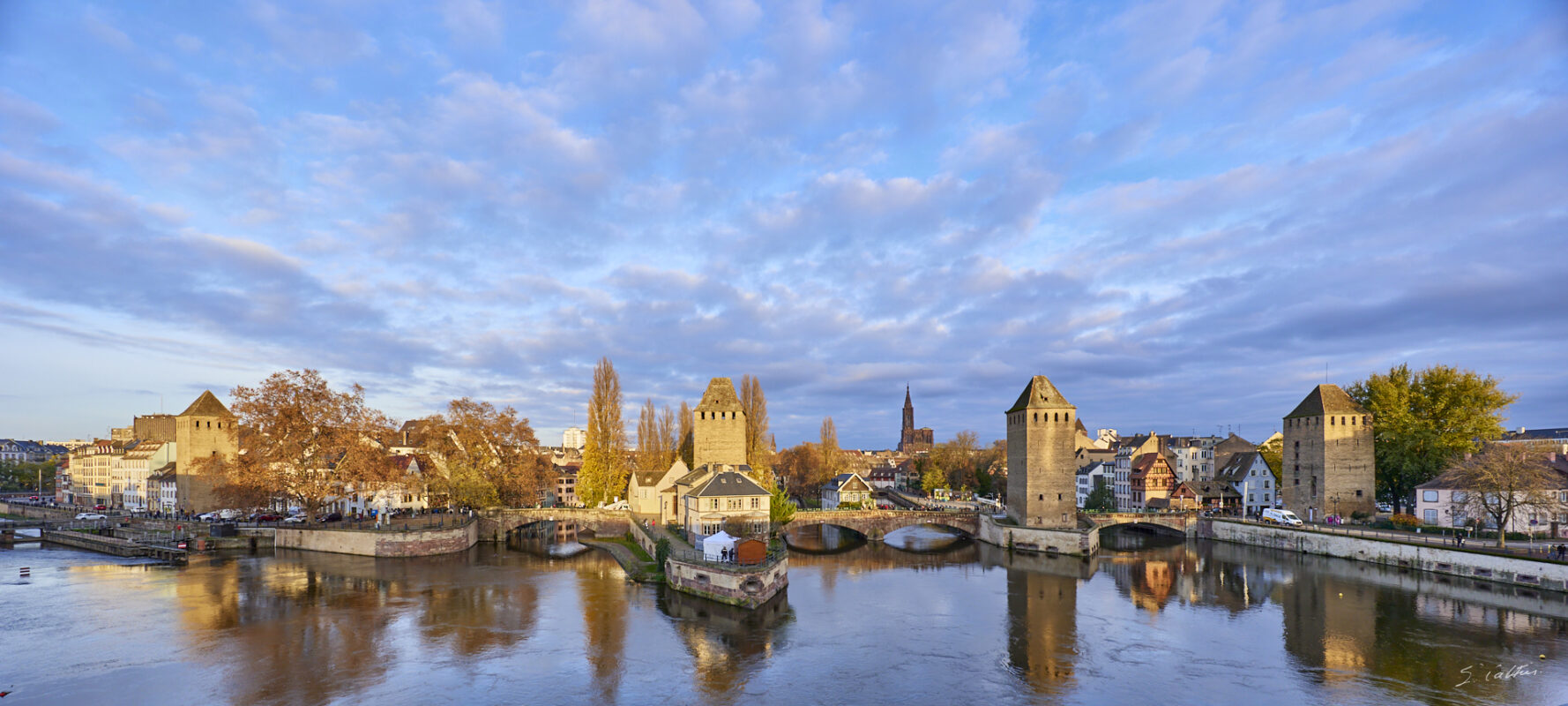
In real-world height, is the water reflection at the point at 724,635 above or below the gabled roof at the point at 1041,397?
below

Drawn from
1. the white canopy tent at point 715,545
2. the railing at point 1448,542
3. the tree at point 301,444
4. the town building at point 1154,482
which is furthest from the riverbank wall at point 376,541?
the town building at point 1154,482

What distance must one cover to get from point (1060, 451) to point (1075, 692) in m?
36.3

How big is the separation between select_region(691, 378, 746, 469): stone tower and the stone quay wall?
24.1 m

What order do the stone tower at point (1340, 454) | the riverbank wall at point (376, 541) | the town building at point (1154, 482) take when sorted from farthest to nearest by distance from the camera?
the town building at point (1154, 482), the stone tower at point (1340, 454), the riverbank wall at point (376, 541)

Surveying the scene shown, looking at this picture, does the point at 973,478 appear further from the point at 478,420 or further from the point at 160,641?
the point at 160,641

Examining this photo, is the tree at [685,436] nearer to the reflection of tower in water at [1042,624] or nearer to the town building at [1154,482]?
the reflection of tower in water at [1042,624]

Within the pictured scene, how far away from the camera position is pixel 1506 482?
41.8m

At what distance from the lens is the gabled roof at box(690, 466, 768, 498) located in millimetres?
48300

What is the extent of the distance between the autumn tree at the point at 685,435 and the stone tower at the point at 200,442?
38.8 m

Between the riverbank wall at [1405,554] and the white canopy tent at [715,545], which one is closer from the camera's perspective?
the white canopy tent at [715,545]

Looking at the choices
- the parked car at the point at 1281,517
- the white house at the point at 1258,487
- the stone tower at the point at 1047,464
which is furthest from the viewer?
the white house at the point at 1258,487

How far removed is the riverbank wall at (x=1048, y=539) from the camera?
52938 millimetres

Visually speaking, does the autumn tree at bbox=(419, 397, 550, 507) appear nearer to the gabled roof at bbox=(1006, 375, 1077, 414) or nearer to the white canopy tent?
the white canopy tent

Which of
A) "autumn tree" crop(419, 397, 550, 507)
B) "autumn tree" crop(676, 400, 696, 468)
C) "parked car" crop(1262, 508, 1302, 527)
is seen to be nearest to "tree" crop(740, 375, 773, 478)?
"autumn tree" crop(676, 400, 696, 468)
